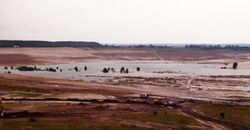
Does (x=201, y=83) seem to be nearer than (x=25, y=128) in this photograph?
No

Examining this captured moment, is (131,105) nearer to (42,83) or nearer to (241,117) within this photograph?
(241,117)

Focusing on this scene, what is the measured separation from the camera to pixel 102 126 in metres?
35.0

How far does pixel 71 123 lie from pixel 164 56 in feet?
432

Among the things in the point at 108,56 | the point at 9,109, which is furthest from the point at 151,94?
the point at 108,56

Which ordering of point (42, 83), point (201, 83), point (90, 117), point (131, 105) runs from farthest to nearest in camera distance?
point (201, 83), point (42, 83), point (131, 105), point (90, 117)

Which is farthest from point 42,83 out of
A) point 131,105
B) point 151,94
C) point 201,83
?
point 201,83

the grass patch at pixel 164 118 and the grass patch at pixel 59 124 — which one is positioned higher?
the grass patch at pixel 59 124

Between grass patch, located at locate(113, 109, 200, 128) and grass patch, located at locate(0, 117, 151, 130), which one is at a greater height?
grass patch, located at locate(0, 117, 151, 130)

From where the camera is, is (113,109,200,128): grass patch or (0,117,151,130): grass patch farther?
(113,109,200,128): grass patch

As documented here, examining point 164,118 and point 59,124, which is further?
point 164,118

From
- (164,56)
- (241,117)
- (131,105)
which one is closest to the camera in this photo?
(241,117)

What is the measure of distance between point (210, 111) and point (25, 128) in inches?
723

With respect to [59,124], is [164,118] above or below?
below

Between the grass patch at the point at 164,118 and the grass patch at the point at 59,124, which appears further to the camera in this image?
the grass patch at the point at 164,118
